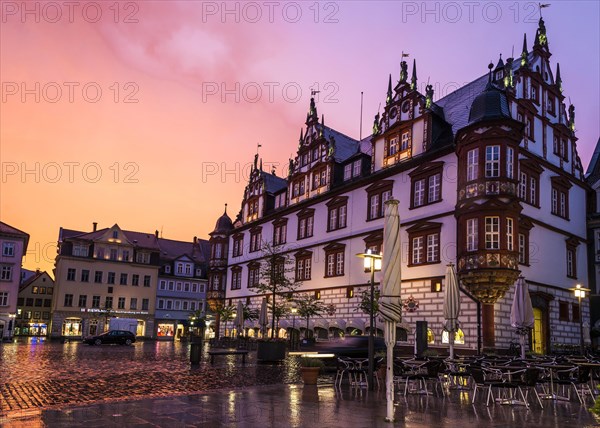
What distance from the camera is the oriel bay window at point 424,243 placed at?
32.0 meters

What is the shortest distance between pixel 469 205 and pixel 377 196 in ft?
30.4

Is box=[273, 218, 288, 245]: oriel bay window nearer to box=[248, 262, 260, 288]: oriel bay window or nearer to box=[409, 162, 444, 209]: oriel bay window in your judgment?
box=[248, 262, 260, 288]: oriel bay window

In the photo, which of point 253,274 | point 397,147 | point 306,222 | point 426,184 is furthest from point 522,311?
point 253,274

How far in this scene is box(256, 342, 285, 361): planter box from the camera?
26208 millimetres

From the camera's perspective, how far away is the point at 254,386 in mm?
16594

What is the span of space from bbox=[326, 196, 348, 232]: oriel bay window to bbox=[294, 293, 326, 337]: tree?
5440 millimetres

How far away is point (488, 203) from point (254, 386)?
16.9 m

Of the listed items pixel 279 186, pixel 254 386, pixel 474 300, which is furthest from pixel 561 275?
pixel 279 186

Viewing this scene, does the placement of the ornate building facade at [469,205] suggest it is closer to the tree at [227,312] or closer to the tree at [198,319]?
the tree at [227,312]

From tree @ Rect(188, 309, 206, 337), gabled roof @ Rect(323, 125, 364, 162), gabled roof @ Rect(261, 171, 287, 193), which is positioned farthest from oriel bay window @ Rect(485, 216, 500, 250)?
tree @ Rect(188, 309, 206, 337)

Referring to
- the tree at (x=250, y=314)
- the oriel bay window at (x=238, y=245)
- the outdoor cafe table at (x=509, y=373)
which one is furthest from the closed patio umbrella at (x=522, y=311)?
the oriel bay window at (x=238, y=245)

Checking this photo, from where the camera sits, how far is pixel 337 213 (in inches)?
1647

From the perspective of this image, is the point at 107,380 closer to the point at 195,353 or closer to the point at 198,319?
the point at 195,353

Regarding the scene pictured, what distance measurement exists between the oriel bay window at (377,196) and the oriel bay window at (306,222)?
25.6 ft
